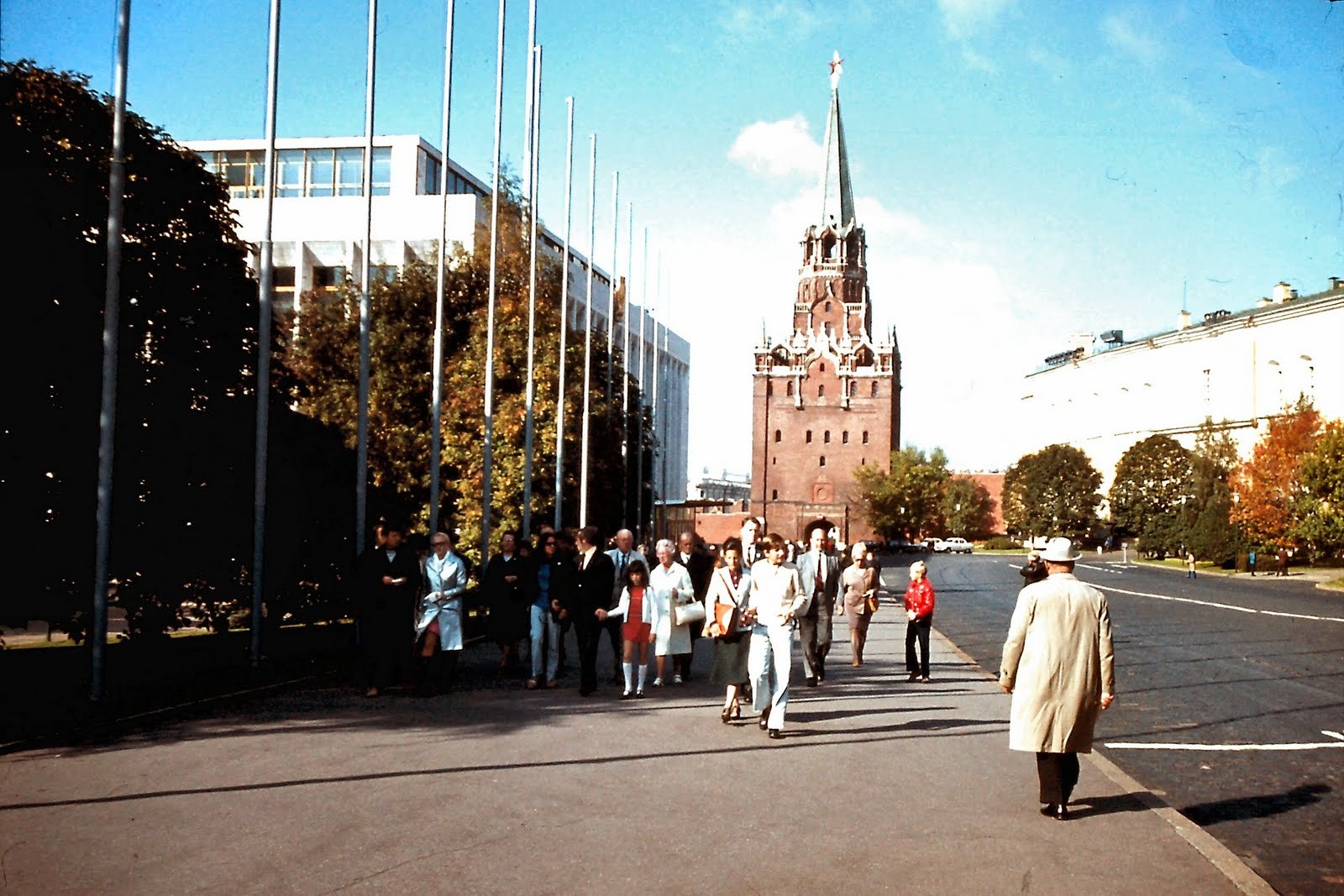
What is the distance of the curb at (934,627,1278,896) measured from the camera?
7113 millimetres

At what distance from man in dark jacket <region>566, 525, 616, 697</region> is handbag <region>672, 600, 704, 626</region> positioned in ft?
2.73

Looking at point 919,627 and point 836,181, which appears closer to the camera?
point 919,627

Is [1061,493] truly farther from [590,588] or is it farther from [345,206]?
[590,588]

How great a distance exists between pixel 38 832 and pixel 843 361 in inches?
4929

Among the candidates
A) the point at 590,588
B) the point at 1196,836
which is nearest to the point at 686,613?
the point at 590,588

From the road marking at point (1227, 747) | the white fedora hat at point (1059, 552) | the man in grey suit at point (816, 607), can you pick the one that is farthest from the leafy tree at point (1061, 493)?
the white fedora hat at point (1059, 552)

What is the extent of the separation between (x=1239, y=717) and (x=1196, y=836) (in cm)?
710

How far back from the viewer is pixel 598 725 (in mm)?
12672

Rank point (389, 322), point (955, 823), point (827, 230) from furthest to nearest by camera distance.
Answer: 1. point (827, 230)
2. point (389, 322)
3. point (955, 823)

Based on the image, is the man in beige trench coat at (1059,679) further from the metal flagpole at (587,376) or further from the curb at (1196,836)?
the metal flagpole at (587,376)

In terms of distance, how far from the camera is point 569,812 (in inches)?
339

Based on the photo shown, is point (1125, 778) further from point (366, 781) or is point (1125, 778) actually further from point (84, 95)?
point (84, 95)

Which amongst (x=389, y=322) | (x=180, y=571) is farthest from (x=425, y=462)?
(x=180, y=571)

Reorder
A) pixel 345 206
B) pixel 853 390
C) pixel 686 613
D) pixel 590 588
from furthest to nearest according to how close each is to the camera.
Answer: pixel 853 390, pixel 345 206, pixel 590 588, pixel 686 613
